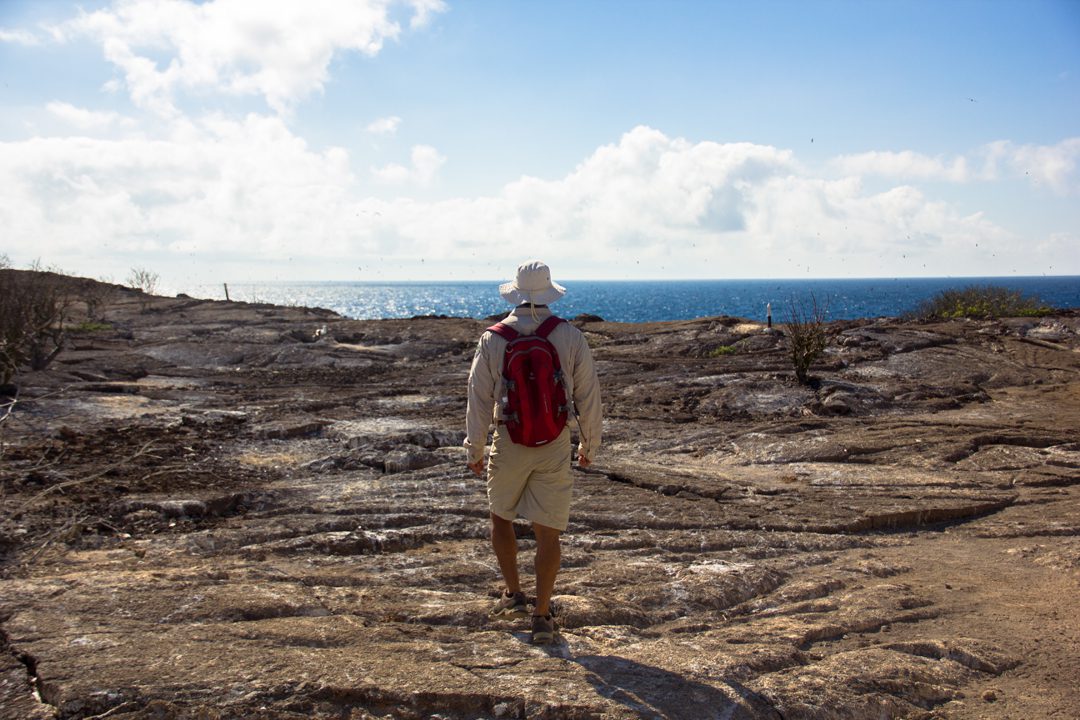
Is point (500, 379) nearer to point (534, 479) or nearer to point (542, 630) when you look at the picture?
point (534, 479)

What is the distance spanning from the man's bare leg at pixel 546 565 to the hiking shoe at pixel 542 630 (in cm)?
4

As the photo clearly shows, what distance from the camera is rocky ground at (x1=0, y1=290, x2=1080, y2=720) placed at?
379 centimetres

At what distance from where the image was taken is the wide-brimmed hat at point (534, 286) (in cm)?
450

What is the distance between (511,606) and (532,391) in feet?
4.42

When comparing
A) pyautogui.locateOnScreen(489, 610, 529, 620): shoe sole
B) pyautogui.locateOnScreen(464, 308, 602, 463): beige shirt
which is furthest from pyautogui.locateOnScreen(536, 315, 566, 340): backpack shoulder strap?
pyautogui.locateOnScreen(489, 610, 529, 620): shoe sole

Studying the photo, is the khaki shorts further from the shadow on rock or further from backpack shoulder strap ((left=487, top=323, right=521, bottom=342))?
the shadow on rock

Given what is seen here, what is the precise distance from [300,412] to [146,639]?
8473 mm

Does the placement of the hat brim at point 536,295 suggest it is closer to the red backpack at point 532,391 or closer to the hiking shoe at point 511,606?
the red backpack at point 532,391

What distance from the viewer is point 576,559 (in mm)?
6043

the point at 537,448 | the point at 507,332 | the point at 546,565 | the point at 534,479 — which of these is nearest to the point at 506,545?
the point at 546,565

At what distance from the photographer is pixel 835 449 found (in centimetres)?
999

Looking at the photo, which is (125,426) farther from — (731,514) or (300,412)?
(731,514)

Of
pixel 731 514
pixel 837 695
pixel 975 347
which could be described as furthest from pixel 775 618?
pixel 975 347

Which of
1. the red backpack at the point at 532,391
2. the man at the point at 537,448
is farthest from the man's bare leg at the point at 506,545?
the red backpack at the point at 532,391
